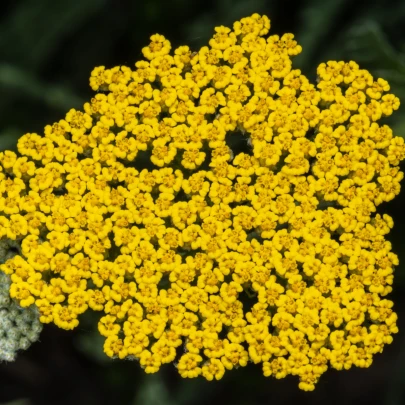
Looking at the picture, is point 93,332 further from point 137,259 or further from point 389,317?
point 389,317

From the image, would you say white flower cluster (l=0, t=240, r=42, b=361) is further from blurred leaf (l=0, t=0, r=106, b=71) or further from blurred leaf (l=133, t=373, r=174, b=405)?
blurred leaf (l=0, t=0, r=106, b=71)

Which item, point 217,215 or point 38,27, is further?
point 38,27

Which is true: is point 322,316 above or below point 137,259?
below

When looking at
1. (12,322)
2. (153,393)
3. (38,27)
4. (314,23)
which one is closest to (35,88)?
(38,27)

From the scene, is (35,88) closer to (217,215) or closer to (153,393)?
(217,215)

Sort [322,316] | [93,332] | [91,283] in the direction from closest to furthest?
[322,316] < [91,283] < [93,332]

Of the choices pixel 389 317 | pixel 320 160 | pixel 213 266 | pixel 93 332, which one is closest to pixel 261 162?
pixel 320 160

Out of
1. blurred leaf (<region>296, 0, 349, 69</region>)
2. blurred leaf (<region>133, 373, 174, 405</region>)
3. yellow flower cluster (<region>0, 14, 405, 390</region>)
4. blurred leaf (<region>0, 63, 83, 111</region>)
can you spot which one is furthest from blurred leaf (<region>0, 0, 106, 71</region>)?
blurred leaf (<region>133, 373, 174, 405</region>)

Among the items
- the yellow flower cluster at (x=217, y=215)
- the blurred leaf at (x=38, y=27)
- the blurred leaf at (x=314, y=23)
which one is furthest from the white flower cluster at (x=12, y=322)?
the blurred leaf at (x=314, y=23)
